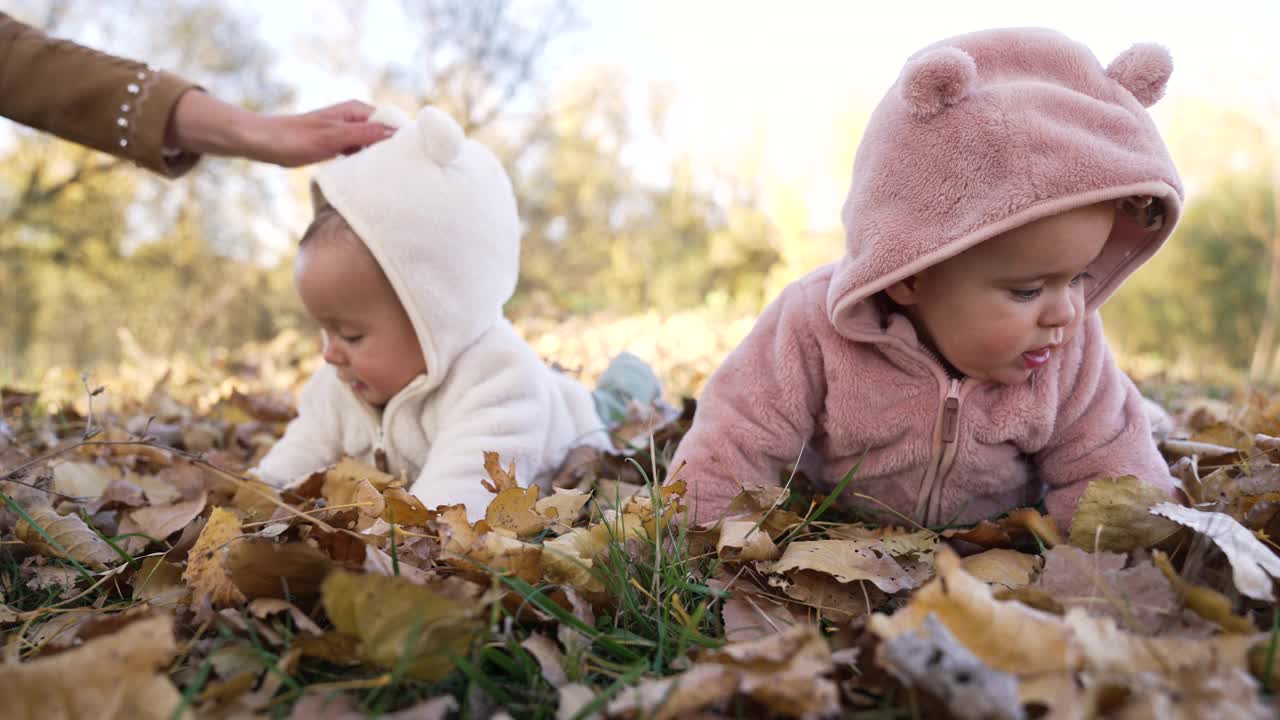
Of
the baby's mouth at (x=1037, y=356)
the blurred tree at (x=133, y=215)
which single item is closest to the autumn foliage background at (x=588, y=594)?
the baby's mouth at (x=1037, y=356)

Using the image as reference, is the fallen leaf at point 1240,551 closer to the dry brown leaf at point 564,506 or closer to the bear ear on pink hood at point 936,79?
the bear ear on pink hood at point 936,79

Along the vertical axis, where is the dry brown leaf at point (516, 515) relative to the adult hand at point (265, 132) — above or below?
below

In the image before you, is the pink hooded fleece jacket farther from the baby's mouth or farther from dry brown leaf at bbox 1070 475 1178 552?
dry brown leaf at bbox 1070 475 1178 552

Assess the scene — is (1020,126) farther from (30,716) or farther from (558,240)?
(558,240)

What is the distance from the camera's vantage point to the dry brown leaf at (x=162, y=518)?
171 centimetres

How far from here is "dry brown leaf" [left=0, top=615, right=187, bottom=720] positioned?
797mm

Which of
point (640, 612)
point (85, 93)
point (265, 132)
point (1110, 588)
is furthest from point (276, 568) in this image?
point (85, 93)

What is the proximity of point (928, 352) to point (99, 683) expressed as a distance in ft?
4.93

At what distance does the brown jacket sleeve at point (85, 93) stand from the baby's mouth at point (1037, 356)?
2.31 metres

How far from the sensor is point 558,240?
17.0 meters

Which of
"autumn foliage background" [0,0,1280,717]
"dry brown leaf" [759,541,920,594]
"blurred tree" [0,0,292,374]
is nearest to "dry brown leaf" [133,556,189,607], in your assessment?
"autumn foliage background" [0,0,1280,717]

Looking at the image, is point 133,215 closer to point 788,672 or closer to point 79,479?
point 79,479

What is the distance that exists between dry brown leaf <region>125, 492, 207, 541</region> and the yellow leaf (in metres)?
0.98

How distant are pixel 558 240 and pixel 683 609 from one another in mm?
16136
